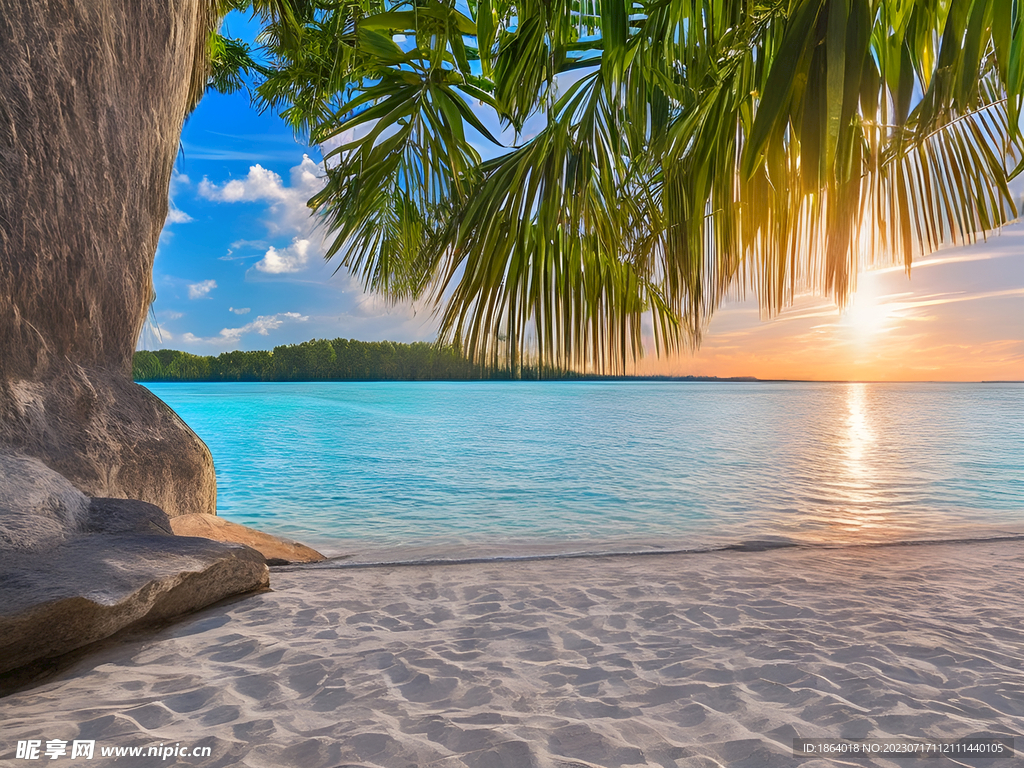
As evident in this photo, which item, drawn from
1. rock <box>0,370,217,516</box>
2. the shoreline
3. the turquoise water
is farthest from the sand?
the turquoise water

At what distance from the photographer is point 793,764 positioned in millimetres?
1800

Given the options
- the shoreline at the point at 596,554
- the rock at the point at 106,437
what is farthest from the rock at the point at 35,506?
the shoreline at the point at 596,554

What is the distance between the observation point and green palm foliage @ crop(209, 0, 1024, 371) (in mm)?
1085

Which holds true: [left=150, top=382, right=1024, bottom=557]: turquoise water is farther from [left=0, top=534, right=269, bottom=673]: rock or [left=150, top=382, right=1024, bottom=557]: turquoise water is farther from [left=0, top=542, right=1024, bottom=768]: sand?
[left=0, top=534, right=269, bottom=673]: rock

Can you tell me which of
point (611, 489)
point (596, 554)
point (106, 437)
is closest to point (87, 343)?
point (106, 437)

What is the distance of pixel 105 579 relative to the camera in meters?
2.52

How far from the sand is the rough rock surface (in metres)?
0.14

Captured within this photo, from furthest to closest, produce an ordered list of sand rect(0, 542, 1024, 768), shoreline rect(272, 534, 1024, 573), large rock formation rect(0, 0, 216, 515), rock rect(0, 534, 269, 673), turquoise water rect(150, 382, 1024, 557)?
turquoise water rect(150, 382, 1024, 557)
shoreline rect(272, 534, 1024, 573)
large rock formation rect(0, 0, 216, 515)
rock rect(0, 534, 269, 673)
sand rect(0, 542, 1024, 768)

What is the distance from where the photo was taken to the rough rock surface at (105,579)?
7.47 feet

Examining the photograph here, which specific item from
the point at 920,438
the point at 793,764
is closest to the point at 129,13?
the point at 793,764

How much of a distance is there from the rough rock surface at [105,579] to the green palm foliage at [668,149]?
5.87 ft

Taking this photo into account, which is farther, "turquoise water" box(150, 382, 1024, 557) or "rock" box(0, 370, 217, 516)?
"turquoise water" box(150, 382, 1024, 557)

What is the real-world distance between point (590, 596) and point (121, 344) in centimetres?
376

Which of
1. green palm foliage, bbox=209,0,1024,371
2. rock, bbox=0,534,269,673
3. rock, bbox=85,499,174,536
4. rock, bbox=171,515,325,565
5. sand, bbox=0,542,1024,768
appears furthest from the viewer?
rock, bbox=171,515,325,565
